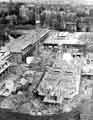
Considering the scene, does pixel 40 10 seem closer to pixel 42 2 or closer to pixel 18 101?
pixel 42 2

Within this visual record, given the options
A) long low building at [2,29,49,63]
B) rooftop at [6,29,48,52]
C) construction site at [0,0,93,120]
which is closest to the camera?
construction site at [0,0,93,120]

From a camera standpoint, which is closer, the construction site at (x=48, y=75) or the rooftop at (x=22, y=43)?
the construction site at (x=48, y=75)

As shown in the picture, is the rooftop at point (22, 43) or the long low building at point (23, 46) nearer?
the long low building at point (23, 46)

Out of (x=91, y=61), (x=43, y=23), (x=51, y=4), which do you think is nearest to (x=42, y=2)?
(x=51, y=4)

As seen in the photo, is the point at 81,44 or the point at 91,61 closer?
the point at 91,61

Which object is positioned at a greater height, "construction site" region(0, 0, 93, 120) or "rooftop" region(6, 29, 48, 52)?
"rooftop" region(6, 29, 48, 52)

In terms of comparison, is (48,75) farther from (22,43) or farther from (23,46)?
(22,43)

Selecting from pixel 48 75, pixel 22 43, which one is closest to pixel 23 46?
pixel 22 43

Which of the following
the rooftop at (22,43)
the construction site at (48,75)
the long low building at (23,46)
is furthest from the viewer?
the rooftop at (22,43)

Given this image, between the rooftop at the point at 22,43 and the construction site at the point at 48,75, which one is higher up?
the rooftop at the point at 22,43

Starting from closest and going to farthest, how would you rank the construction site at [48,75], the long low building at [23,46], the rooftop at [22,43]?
the construction site at [48,75] → the long low building at [23,46] → the rooftop at [22,43]

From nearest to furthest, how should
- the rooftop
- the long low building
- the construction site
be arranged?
the construction site < the long low building < the rooftop
